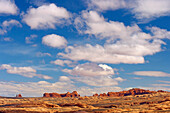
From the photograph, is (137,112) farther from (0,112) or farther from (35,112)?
(0,112)

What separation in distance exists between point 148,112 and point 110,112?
387 inches

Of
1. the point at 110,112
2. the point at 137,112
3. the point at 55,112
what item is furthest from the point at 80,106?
the point at 137,112

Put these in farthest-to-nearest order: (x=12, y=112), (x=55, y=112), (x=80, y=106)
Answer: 1. (x=80, y=106)
2. (x=55, y=112)
3. (x=12, y=112)

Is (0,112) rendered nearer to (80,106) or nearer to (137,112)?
(80,106)

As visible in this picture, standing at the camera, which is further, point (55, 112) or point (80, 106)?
point (80, 106)

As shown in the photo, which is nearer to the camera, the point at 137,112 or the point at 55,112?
the point at 137,112

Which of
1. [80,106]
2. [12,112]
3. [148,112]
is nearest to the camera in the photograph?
[148,112]

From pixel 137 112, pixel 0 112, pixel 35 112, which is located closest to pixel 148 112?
pixel 137 112

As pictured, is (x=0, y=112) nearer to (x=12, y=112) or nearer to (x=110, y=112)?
(x=12, y=112)

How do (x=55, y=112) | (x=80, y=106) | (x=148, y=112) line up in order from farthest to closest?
1. (x=80, y=106)
2. (x=55, y=112)
3. (x=148, y=112)

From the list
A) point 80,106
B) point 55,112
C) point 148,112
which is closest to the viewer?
point 148,112

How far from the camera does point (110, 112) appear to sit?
2208 inches

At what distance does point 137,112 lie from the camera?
53.7 m

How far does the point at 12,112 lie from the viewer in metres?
56.9
